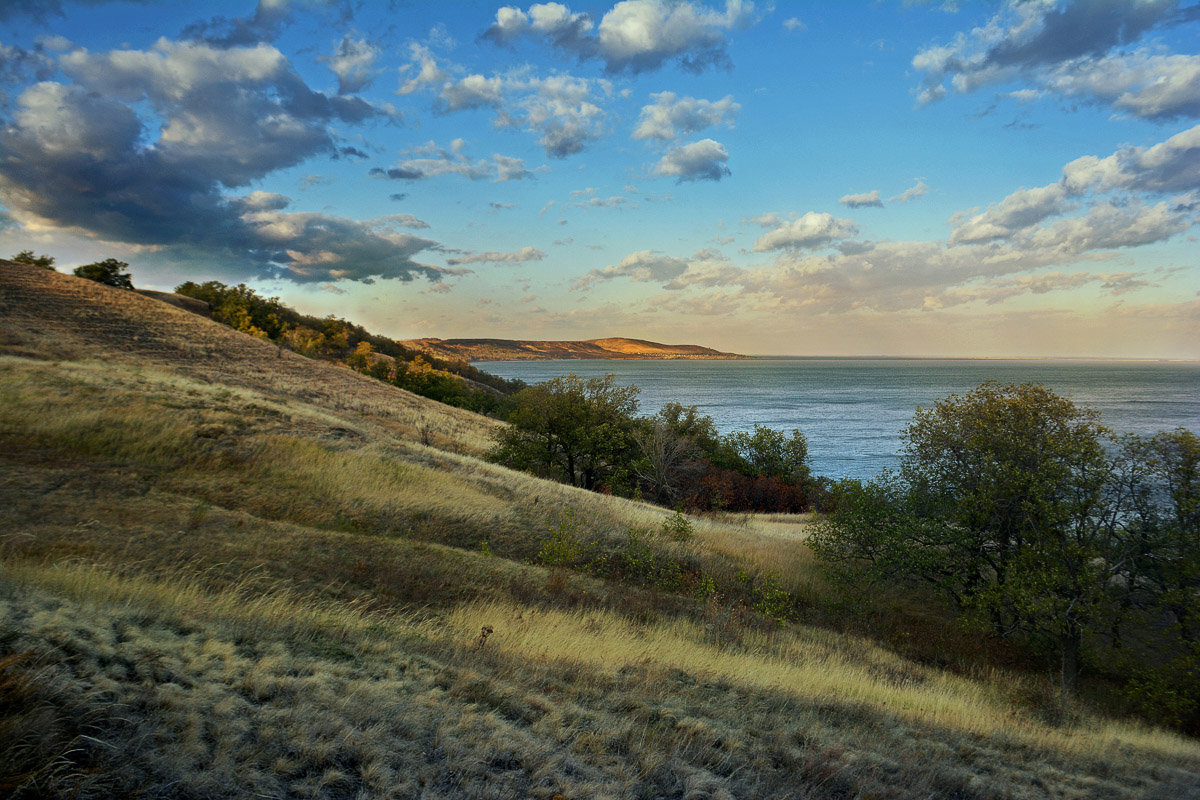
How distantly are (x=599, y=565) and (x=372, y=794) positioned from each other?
478 inches

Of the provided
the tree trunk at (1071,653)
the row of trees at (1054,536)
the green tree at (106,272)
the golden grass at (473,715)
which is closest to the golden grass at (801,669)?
the golden grass at (473,715)

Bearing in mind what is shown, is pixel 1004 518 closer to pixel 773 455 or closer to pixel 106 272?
pixel 773 455

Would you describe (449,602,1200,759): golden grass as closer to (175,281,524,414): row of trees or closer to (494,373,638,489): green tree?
(494,373,638,489): green tree

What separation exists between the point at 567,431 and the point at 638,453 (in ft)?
30.5

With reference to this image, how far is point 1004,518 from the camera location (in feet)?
56.6

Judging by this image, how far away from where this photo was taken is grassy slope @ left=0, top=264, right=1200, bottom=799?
13.6 feet

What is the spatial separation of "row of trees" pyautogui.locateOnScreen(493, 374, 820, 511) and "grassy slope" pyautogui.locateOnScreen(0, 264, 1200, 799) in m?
15.2

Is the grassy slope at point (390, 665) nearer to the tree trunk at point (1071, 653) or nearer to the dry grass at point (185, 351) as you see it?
the tree trunk at point (1071, 653)

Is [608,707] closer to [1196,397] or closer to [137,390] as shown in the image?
[137,390]

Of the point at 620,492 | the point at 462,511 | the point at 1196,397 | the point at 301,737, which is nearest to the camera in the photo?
the point at 301,737

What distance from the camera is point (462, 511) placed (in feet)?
55.3

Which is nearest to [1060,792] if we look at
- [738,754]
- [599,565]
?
[738,754]

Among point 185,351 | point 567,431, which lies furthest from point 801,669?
point 185,351

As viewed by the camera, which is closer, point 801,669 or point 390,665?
point 390,665
